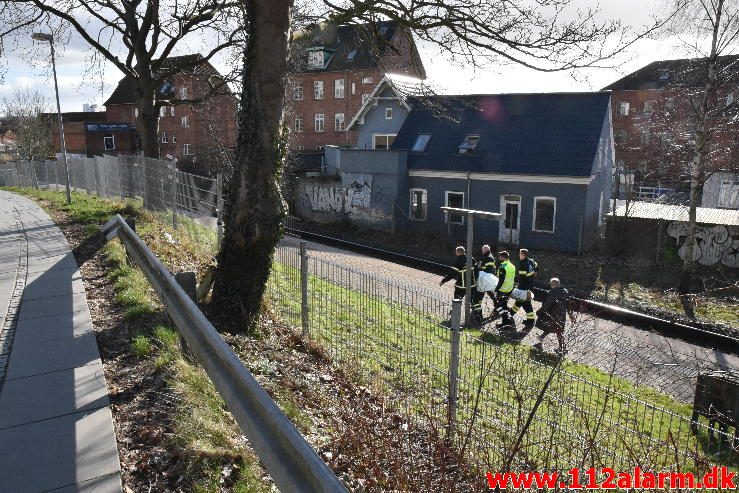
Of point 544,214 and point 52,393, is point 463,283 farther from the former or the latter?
point 544,214

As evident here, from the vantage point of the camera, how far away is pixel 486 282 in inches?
567

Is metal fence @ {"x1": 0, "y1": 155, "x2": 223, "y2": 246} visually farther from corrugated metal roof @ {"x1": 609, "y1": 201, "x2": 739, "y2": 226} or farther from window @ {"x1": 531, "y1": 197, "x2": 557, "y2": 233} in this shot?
corrugated metal roof @ {"x1": 609, "y1": 201, "x2": 739, "y2": 226}

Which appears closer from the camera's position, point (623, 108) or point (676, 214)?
point (676, 214)

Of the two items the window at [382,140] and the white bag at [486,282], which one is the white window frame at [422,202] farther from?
the white bag at [486,282]

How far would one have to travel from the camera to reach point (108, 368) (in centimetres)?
486

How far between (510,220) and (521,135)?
4510 mm

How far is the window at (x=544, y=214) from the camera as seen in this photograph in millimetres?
26516

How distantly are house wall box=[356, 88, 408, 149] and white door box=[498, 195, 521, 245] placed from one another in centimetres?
1005

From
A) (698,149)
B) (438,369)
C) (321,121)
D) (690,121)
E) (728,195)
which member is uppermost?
(321,121)

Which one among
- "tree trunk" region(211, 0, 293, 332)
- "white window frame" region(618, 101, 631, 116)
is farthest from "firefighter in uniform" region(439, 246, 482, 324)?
"white window frame" region(618, 101, 631, 116)

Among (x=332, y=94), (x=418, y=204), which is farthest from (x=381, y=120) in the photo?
(x=332, y=94)

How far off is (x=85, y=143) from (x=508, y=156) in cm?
5215

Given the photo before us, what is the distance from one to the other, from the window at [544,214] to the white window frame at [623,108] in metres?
37.1

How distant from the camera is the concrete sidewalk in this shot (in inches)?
127
